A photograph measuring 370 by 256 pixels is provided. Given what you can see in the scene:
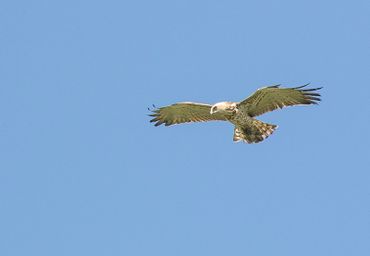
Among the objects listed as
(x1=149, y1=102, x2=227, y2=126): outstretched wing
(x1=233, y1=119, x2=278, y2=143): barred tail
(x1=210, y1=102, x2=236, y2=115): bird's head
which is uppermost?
(x1=149, y1=102, x2=227, y2=126): outstretched wing

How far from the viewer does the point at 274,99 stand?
99.4ft

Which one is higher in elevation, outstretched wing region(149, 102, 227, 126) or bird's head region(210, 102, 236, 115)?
outstretched wing region(149, 102, 227, 126)

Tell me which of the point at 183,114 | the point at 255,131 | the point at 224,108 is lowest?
the point at 255,131

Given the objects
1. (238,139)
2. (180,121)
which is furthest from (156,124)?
(238,139)

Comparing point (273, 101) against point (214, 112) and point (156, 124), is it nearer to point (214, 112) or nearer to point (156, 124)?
point (214, 112)

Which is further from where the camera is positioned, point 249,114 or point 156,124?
point 156,124

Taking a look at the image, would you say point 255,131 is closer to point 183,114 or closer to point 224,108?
point 224,108

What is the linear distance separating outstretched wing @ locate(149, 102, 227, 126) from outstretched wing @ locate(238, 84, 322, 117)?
3.18 ft

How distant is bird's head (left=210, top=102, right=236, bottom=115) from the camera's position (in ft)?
98.8

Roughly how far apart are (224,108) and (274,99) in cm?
132

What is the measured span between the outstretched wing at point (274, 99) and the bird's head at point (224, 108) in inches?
7.7

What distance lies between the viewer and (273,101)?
1196 inches

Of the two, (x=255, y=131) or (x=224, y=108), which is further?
(x=255, y=131)

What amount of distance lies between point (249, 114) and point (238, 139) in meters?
0.89
